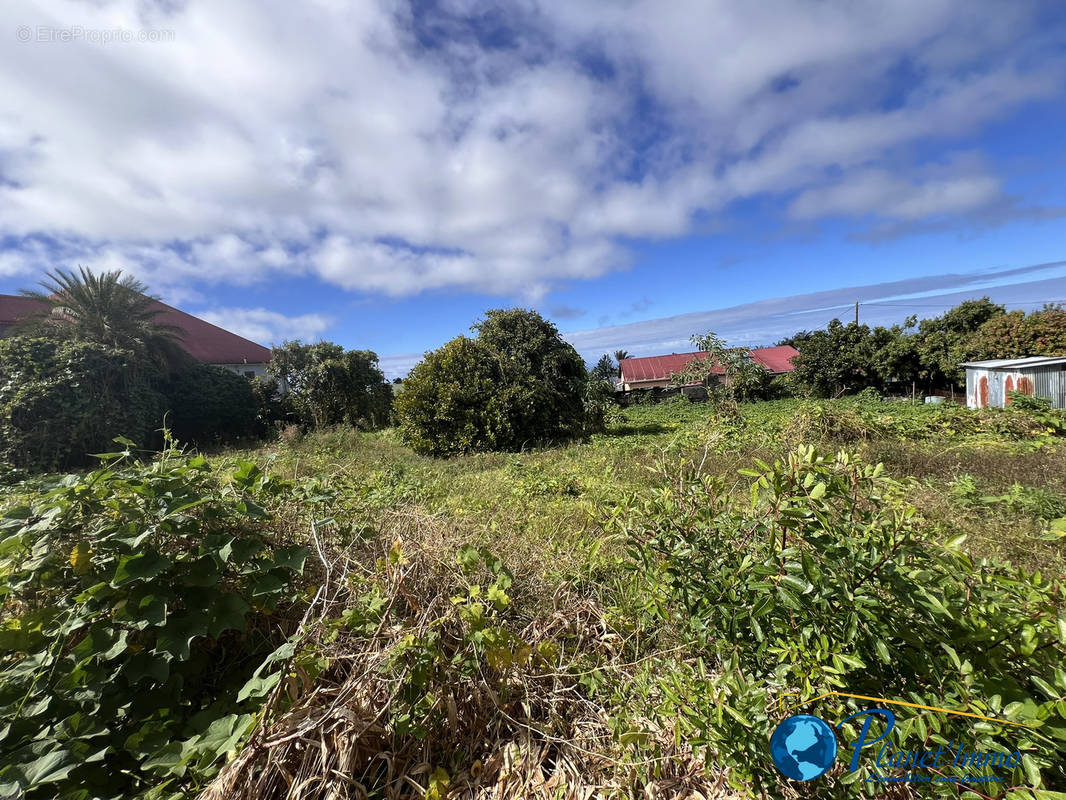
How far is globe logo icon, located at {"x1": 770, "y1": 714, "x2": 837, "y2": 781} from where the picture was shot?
82 cm

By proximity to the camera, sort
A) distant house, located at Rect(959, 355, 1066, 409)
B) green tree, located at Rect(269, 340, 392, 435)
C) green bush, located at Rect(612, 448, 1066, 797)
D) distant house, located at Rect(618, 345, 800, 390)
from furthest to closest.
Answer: distant house, located at Rect(618, 345, 800, 390)
green tree, located at Rect(269, 340, 392, 435)
distant house, located at Rect(959, 355, 1066, 409)
green bush, located at Rect(612, 448, 1066, 797)

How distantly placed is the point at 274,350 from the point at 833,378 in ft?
81.8

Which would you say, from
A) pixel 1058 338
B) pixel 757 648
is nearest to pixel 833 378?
pixel 1058 338

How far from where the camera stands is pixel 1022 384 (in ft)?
36.7

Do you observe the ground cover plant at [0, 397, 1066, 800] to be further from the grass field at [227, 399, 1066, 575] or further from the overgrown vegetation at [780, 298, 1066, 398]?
the overgrown vegetation at [780, 298, 1066, 398]

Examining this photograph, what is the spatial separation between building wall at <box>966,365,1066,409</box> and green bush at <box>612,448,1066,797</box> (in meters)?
12.8

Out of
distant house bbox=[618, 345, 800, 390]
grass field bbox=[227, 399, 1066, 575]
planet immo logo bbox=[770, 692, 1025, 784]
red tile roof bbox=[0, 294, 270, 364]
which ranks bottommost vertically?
grass field bbox=[227, 399, 1066, 575]

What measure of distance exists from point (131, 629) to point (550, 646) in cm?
142

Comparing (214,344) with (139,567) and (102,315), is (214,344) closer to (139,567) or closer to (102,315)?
(102,315)

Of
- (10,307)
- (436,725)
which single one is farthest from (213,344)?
(436,725)

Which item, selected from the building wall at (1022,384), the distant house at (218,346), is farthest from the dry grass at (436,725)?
the distant house at (218,346)

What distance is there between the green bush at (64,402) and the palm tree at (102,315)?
111 centimetres

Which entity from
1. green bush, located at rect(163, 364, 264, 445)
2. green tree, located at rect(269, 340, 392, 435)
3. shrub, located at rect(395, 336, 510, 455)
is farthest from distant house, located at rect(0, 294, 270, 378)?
shrub, located at rect(395, 336, 510, 455)

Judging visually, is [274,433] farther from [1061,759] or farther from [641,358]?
[641,358]
